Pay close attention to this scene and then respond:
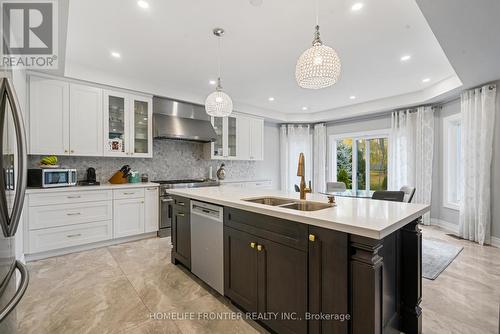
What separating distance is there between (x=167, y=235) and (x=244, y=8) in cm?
365

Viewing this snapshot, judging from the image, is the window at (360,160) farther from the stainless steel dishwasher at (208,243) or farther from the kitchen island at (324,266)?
the stainless steel dishwasher at (208,243)

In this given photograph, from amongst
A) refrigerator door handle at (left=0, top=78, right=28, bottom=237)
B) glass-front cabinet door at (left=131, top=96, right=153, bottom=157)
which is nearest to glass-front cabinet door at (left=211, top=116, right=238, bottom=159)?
glass-front cabinet door at (left=131, top=96, right=153, bottom=157)

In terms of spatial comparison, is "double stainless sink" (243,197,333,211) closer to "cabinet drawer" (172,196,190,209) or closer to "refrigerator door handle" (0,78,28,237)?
"cabinet drawer" (172,196,190,209)

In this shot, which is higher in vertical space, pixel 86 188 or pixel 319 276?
pixel 86 188

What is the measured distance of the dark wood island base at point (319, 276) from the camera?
124cm

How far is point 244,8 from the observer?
222 centimetres

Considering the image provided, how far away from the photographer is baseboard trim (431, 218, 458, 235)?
173 inches

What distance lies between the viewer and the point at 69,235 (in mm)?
3283

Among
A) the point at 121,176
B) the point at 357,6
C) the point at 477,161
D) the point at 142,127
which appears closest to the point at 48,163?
the point at 121,176

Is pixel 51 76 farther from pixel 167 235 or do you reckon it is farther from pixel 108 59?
pixel 167 235

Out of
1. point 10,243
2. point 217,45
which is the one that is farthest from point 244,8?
point 10,243

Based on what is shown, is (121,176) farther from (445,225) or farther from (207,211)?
(445,225)

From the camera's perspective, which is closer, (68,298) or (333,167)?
(68,298)

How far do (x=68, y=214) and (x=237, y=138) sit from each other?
3509mm
